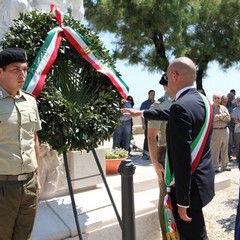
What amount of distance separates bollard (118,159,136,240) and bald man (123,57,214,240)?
0.30 m

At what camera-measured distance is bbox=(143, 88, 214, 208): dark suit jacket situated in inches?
95.9

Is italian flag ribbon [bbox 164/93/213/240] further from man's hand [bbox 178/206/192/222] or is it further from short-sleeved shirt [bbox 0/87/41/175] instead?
short-sleeved shirt [bbox 0/87/41/175]

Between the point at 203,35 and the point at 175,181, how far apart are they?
15.5 m

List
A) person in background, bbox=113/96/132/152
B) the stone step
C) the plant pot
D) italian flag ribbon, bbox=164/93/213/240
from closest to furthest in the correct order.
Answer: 1. italian flag ribbon, bbox=164/93/213/240
2. the stone step
3. the plant pot
4. person in background, bbox=113/96/132/152

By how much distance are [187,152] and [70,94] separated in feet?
4.64

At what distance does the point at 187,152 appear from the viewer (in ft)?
7.98

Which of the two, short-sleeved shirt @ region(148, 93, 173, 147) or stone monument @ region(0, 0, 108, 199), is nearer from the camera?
short-sleeved shirt @ region(148, 93, 173, 147)

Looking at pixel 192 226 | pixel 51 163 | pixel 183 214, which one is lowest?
pixel 192 226

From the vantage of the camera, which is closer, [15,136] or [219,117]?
[15,136]

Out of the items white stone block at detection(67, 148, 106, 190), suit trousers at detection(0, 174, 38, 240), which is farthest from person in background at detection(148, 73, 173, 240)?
suit trousers at detection(0, 174, 38, 240)

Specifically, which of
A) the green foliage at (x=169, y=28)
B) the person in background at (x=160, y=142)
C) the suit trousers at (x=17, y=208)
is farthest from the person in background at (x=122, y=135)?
the green foliage at (x=169, y=28)

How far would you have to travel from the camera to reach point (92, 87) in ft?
11.7

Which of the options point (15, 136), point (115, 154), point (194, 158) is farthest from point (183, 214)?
point (115, 154)

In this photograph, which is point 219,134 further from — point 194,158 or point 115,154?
point 194,158
